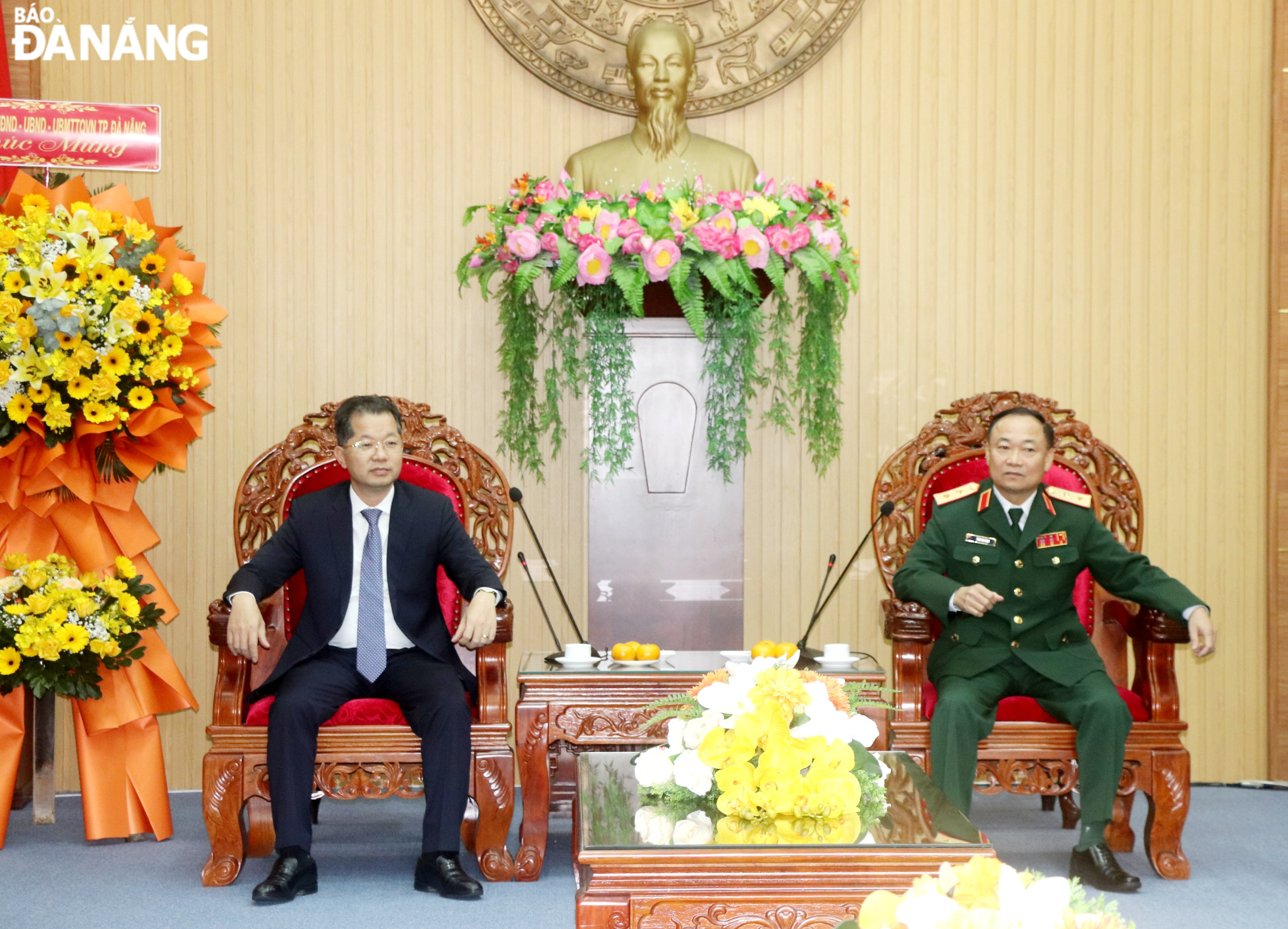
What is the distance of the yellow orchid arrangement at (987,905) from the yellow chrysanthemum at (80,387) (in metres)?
2.52

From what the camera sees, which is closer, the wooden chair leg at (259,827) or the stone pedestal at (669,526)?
the wooden chair leg at (259,827)

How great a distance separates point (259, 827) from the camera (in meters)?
2.98

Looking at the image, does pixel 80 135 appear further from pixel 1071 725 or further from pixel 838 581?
pixel 1071 725

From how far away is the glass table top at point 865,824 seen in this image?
1.71 m

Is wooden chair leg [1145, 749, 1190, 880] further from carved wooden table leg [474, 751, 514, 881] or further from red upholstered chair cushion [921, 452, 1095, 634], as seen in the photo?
carved wooden table leg [474, 751, 514, 881]

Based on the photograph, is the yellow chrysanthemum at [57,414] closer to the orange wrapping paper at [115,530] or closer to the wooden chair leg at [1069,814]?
the orange wrapping paper at [115,530]

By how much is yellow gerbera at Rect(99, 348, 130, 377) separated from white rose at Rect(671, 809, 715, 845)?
1881 millimetres

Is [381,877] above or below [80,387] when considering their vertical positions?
below

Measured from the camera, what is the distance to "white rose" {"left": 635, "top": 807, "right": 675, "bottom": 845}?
67.8 inches

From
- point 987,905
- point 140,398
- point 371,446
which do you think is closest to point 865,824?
point 987,905

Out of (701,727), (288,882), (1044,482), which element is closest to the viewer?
(701,727)

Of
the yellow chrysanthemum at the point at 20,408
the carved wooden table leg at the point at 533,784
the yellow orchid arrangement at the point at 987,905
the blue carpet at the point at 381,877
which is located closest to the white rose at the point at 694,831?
the yellow orchid arrangement at the point at 987,905

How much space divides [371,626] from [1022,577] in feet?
5.33

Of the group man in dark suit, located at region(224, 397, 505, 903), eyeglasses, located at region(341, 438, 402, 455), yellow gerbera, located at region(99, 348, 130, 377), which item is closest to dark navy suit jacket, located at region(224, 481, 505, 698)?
man in dark suit, located at region(224, 397, 505, 903)
